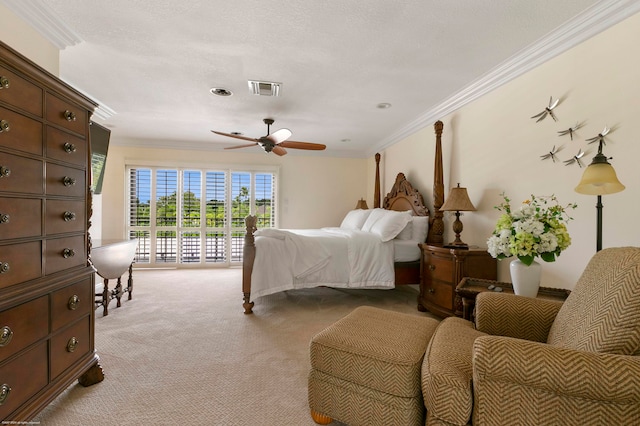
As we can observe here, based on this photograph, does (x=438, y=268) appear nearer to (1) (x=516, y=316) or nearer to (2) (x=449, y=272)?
(2) (x=449, y=272)

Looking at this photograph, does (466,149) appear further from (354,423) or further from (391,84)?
(354,423)

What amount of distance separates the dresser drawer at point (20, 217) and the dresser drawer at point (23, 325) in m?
0.31

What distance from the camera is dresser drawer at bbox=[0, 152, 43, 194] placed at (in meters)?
1.19

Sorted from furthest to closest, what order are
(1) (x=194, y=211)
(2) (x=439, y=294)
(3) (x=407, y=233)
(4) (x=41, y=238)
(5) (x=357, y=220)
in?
(1) (x=194, y=211)
(5) (x=357, y=220)
(3) (x=407, y=233)
(2) (x=439, y=294)
(4) (x=41, y=238)

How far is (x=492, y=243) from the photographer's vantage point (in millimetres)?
1898

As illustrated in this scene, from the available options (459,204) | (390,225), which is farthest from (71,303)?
(459,204)

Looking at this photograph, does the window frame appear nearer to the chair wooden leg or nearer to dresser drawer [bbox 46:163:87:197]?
dresser drawer [bbox 46:163:87:197]

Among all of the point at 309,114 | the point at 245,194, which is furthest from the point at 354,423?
the point at 245,194

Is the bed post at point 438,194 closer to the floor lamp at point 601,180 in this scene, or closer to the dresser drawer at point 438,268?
the dresser drawer at point 438,268

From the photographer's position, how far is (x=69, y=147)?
1.56 m

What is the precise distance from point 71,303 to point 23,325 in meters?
0.29

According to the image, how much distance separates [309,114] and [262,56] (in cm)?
148

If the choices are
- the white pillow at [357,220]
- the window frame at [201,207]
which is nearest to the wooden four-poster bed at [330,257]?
the white pillow at [357,220]

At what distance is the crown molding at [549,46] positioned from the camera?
5.93 ft
